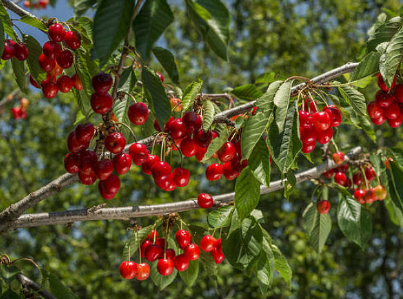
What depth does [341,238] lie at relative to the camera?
19.5 feet

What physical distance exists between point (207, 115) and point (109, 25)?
1.99ft

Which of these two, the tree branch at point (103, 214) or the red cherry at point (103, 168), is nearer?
the red cherry at point (103, 168)

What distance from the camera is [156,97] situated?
1.00 metres

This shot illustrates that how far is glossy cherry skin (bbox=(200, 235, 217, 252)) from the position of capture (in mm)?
1631

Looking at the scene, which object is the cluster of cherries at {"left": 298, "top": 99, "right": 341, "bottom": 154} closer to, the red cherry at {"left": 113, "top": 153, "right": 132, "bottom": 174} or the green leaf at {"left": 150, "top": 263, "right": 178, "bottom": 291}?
the red cherry at {"left": 113, "top": 153, "right": 132, "bottom": 174}

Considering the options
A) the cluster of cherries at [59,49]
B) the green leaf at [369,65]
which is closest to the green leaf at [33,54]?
the cluster of cherries at [59,49]

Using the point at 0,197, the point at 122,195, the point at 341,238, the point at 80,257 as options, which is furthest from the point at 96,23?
the point at 341,238

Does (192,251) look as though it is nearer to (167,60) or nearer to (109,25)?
(167,60)

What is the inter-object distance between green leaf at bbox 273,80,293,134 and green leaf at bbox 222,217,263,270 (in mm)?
524

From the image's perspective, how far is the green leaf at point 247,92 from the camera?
6.12 feet

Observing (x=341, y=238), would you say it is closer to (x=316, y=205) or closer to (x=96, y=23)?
(x=316, y=205)

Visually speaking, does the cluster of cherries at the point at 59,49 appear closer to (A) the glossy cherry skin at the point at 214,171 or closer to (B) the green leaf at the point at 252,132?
(A) the glossy cherry skin at the point at 214,171

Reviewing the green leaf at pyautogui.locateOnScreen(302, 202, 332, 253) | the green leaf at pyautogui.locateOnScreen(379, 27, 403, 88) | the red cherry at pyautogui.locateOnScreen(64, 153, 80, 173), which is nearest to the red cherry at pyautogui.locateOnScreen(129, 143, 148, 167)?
the red cherry at pyautogui.locateOnScreen(64, 153, 80, 173)

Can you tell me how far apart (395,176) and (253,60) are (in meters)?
4.16
